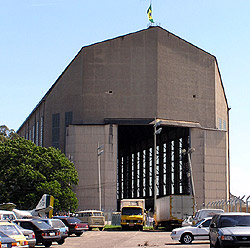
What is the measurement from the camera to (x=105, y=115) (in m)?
91.1

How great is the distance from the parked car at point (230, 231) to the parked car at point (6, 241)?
829 cm

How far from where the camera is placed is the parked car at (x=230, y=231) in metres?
21.1

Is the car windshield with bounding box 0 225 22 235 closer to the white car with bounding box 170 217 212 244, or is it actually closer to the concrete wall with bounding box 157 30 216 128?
the white car with bounding box 170 217 212 244

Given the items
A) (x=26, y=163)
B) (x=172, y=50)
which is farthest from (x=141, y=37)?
(x=26, y=163)

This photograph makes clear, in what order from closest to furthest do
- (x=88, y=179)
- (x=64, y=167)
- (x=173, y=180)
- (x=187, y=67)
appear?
(x=64, y=167)
(x=88, y=179)
(x=187, y=67)
(x=173, y=180)

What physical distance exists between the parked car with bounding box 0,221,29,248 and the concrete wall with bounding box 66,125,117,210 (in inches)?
2429

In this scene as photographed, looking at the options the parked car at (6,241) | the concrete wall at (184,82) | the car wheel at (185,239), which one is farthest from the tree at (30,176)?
the parked car at (6,241)

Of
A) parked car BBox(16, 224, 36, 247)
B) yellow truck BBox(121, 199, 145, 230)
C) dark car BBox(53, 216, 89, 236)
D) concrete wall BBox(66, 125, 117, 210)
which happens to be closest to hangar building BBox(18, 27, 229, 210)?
concrete wall BBox(66, 125, 117, 210)

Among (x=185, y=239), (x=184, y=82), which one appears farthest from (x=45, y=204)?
(x=184, y=82)

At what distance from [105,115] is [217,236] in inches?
2736

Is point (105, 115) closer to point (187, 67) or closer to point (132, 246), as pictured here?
point (187, 67)

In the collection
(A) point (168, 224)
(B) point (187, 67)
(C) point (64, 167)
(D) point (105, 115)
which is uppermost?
(B) point (187, 67)

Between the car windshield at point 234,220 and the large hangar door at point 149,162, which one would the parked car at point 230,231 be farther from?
the large hangar door at point 149,162

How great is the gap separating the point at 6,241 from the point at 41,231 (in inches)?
360
